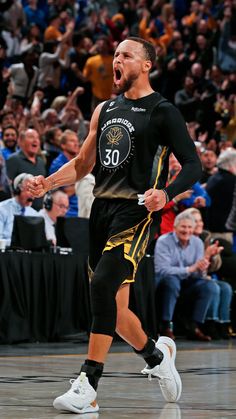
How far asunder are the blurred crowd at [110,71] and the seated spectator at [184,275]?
1.02 meters

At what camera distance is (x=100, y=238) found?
5.54 meters

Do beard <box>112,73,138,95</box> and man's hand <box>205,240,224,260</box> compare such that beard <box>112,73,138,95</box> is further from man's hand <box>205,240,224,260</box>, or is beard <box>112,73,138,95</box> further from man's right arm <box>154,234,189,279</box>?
man's hand <box>205,240,224,260</box>

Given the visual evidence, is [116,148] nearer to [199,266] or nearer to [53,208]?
[53,208]

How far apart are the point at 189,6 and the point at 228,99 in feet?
17.5

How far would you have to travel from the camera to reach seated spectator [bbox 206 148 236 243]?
512 inches

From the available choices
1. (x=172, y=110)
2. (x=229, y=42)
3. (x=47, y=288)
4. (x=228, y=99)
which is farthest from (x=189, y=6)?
(x=172, y=110)

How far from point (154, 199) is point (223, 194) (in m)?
7.96

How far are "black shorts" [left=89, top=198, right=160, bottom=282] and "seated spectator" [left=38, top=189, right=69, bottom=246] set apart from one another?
18.8 feet

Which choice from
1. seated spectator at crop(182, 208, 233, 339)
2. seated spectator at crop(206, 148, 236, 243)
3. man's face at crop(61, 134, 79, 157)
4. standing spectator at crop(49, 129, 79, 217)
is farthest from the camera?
seated spectator at crop(206, 148, 236, 243)

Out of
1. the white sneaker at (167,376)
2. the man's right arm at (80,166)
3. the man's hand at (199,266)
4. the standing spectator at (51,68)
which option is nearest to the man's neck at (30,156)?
the man's hand at (199,266)

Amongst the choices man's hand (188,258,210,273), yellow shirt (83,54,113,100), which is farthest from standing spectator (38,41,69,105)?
man's hand (188,258,210,273)

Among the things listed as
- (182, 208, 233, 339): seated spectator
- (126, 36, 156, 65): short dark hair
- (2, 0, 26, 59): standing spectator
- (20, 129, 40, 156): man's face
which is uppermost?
(2, 0, 26, 59): standing spectator

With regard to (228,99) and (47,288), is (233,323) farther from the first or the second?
(228,99)

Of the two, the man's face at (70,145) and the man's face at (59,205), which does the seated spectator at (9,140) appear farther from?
the man's face at (59,205)
